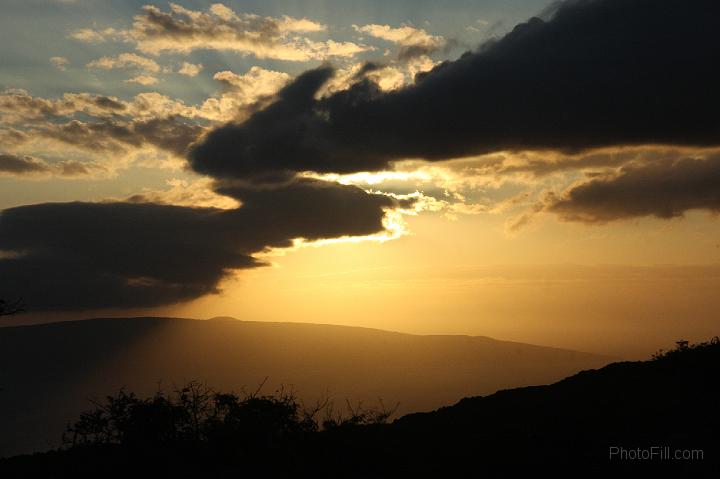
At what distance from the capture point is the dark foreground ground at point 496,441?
23438 mm

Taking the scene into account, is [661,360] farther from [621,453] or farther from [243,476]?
[243,476]

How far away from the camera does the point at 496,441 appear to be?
26750mm

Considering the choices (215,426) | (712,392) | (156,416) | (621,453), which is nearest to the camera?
(621,453)

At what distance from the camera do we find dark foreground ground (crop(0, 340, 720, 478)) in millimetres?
23438

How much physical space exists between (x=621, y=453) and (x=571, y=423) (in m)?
3.99

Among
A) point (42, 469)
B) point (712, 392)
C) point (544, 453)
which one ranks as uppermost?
point (712, 392)

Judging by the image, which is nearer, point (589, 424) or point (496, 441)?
point (496, 441)

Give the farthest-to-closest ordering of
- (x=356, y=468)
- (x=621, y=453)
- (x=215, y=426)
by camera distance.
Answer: (x=215, y=426)
(x=356, y=468)
(x=621, y=453)

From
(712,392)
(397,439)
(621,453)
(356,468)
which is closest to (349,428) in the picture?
(397,439)

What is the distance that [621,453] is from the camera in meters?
23.5

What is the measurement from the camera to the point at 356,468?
25.8 meters

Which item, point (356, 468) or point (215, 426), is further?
point (215, 426)

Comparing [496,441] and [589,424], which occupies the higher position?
[589,424]

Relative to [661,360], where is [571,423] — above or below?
below
